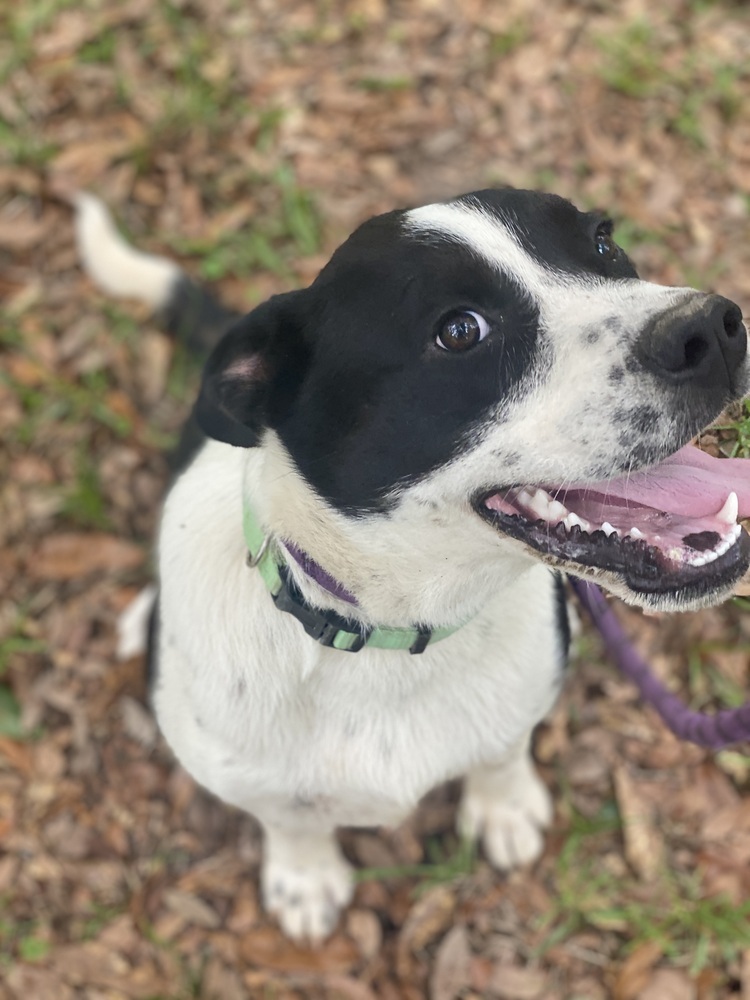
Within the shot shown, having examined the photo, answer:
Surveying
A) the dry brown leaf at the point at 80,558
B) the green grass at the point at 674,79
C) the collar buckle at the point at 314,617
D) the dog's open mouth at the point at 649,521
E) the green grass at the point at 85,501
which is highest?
the green grass at the point at 674,79

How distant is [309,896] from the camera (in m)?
3.11

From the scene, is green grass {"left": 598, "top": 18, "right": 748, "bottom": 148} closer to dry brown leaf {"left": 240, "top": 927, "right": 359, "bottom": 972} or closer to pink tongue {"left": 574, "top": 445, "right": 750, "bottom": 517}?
pink tongue {"left": 574, "top": 445, "right": 750, "bottom": 517}

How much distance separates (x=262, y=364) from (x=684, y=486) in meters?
0.90

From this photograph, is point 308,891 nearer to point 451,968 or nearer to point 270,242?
point 451,968

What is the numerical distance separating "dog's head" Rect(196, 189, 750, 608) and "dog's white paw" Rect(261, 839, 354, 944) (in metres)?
1.66

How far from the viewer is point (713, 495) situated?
1829mm

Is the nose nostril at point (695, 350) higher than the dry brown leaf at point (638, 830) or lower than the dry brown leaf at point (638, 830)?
higher

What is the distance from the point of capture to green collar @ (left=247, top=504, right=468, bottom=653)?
2.05 metres

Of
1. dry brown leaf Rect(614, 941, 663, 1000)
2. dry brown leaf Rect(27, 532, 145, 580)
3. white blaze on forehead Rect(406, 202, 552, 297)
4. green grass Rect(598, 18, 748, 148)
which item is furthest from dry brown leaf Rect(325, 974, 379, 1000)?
green grass Rect(598, 18, 748, 148)

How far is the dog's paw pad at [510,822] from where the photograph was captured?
123 inches

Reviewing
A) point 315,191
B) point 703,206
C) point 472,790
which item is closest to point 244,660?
point 472,790

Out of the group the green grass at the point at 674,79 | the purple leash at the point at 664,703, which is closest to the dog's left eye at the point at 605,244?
the purple leash at the point at 664,703

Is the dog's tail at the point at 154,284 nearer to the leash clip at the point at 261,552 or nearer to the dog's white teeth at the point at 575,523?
the leash clip at the point at 261,552

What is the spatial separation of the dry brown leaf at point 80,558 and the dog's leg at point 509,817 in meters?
1.57
